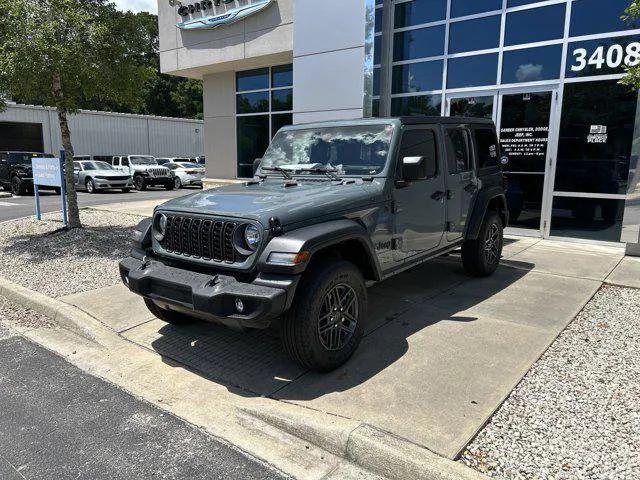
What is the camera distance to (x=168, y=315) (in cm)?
470

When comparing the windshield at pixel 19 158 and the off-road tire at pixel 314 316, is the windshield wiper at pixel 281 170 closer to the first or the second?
the off-road tire at pixel 314 316

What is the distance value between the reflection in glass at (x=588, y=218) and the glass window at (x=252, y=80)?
10.0m

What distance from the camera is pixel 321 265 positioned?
11.8 feet

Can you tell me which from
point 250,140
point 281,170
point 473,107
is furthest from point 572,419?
point 250,140

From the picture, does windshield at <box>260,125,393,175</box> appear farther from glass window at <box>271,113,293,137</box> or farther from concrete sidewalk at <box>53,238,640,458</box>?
glass window at <box>271,113,293,137</box>

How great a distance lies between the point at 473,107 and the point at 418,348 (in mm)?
6864

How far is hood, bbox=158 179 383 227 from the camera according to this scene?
354 cm

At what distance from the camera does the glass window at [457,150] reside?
17.7 feet

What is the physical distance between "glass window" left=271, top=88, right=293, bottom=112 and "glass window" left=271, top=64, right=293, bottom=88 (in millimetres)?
205

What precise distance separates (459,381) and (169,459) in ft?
6.78

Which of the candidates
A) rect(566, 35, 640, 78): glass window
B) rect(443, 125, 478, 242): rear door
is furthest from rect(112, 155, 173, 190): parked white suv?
rect(443, 125, 478, 242): rear door

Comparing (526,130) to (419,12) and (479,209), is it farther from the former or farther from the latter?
(479,209)

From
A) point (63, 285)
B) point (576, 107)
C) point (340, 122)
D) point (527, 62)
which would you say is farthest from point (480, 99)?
point (63, 285)

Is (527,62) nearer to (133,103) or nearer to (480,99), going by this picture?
(480,99)
